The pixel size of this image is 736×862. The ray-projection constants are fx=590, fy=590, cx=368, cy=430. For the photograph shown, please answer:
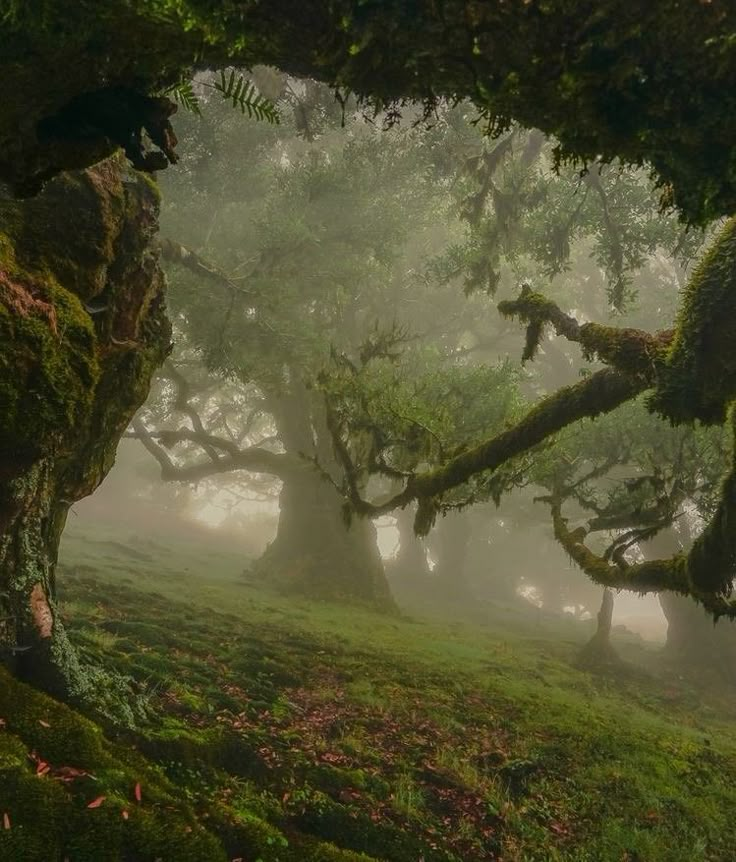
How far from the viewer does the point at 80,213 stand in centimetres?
648

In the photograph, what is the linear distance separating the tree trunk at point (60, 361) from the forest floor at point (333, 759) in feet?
3.23

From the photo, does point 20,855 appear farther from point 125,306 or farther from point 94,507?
point 94,507

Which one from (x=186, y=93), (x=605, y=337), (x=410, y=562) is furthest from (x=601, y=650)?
(x=186, y=93)

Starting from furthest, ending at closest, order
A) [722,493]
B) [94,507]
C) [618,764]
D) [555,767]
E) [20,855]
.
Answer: [94,507] → [618,764] → [555,767] → [722,493] → [20,855]

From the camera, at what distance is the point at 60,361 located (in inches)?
210

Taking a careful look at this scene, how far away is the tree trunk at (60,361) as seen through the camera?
5.14 meters

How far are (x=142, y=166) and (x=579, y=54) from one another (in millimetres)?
2360

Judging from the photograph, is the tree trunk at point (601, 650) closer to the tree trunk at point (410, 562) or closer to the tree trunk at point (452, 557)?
the tree trunk at point (452, 557)

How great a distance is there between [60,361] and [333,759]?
19.5ft

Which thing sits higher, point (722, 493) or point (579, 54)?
point (579, 54)

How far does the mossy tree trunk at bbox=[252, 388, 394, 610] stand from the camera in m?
24.6

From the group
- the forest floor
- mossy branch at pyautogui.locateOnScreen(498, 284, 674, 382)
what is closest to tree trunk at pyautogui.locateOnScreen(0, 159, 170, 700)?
the forest floor

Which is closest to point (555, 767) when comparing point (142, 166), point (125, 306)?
point (125, 306)

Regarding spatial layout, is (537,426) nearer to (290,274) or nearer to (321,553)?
(290,274)
